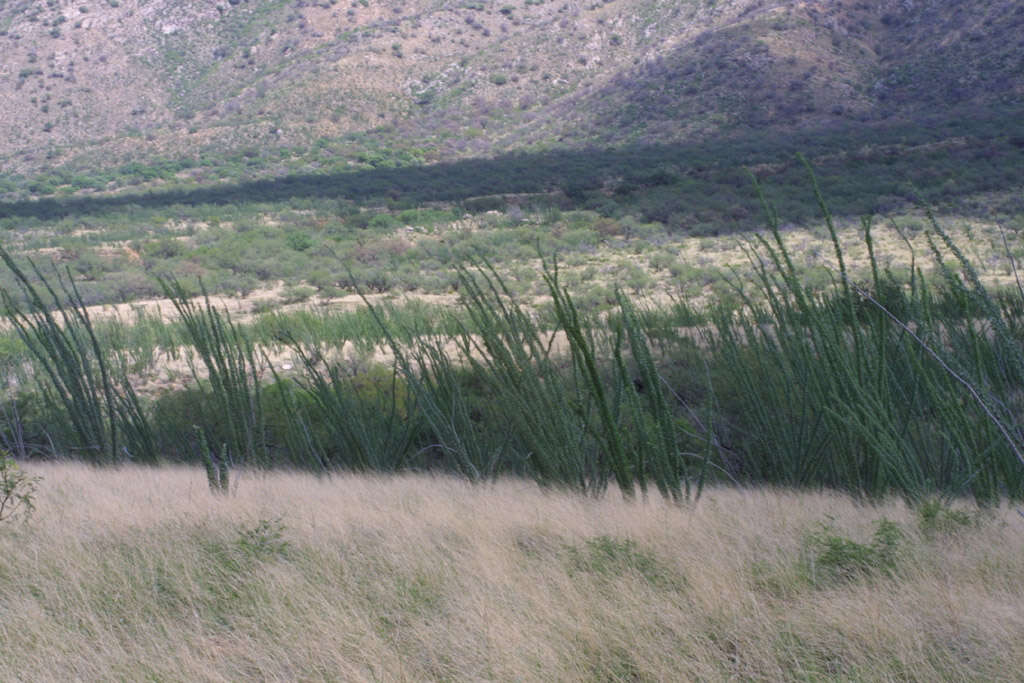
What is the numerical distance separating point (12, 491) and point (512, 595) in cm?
368

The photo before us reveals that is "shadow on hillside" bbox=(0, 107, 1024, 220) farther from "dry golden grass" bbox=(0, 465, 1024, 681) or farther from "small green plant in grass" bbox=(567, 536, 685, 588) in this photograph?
"small green plant in grass" bbox=(567, 536, 685, 588)

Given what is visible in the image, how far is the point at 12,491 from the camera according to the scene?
18.4ft

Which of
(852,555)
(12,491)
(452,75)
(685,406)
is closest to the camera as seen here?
(852,555)

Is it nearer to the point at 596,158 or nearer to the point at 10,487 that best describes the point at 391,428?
the point at 10,487

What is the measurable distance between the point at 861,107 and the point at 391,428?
4433cm

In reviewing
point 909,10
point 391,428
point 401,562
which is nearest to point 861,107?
point 909,10

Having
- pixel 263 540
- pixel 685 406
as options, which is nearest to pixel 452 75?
pixel 685 406

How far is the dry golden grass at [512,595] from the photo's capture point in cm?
288

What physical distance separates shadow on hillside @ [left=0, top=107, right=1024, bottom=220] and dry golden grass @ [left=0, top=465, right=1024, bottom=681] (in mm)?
23651

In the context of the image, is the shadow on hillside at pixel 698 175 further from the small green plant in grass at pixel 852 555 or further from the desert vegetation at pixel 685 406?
the small green plant in grass at pixel 852 555

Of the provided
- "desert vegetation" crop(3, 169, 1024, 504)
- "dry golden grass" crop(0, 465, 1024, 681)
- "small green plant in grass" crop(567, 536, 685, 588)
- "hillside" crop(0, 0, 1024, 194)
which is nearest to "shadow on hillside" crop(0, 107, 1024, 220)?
"hillside" crop(0, 0, 1024, 194)

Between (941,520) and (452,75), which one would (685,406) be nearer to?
(941,520)

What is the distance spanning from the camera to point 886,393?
468cm

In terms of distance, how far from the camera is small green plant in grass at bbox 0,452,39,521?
5.28m
